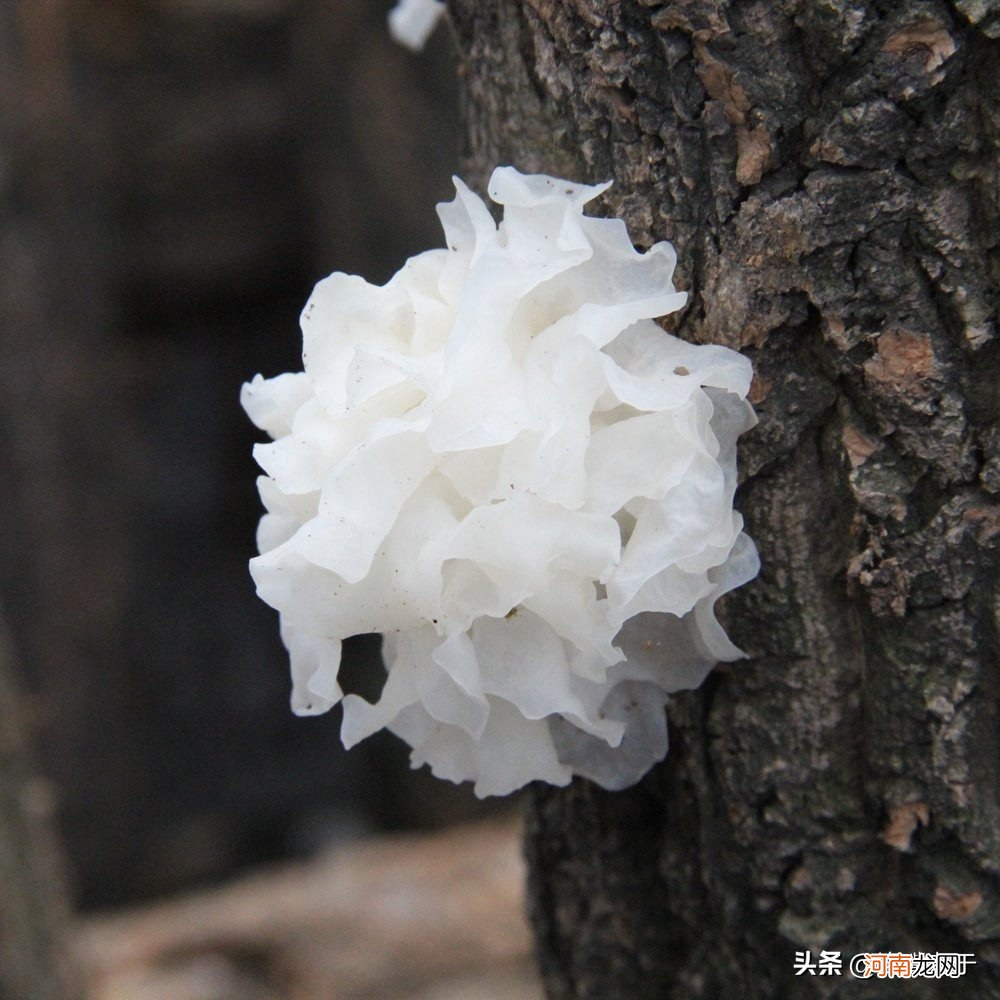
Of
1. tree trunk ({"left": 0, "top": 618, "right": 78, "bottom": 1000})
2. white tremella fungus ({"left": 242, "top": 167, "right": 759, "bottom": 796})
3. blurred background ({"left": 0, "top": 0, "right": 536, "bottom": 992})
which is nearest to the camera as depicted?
white tremella fungus ({"left": 242, "top": 167, "right": 759, "bottom": 796})

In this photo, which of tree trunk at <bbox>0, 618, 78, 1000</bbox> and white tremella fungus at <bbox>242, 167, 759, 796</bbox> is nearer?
white tremella fungus at <bbox>242, 167, 759, 796</bbox>

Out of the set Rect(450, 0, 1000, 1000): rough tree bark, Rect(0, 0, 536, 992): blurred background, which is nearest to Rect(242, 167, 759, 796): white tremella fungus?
Rect(450, 0, 1000, 1000): rough tree bark

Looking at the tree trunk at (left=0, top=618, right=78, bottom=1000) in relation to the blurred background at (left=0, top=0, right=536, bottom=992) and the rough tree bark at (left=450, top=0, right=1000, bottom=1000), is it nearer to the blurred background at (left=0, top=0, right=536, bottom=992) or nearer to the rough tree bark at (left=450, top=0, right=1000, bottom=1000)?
the blurred background at (left=0, top=0, right=536, bottom=992)

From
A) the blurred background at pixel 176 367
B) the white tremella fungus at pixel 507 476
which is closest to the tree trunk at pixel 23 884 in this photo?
the blurred background at pixel 176 367

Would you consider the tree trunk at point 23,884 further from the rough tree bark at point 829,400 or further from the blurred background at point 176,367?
the rough tree bark at point 829,400

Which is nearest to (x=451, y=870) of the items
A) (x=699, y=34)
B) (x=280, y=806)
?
(x=280, y=806)

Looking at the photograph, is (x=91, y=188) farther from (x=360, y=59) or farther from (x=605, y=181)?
(x=605, y=181)

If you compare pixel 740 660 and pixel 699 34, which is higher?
pixel 699 34
